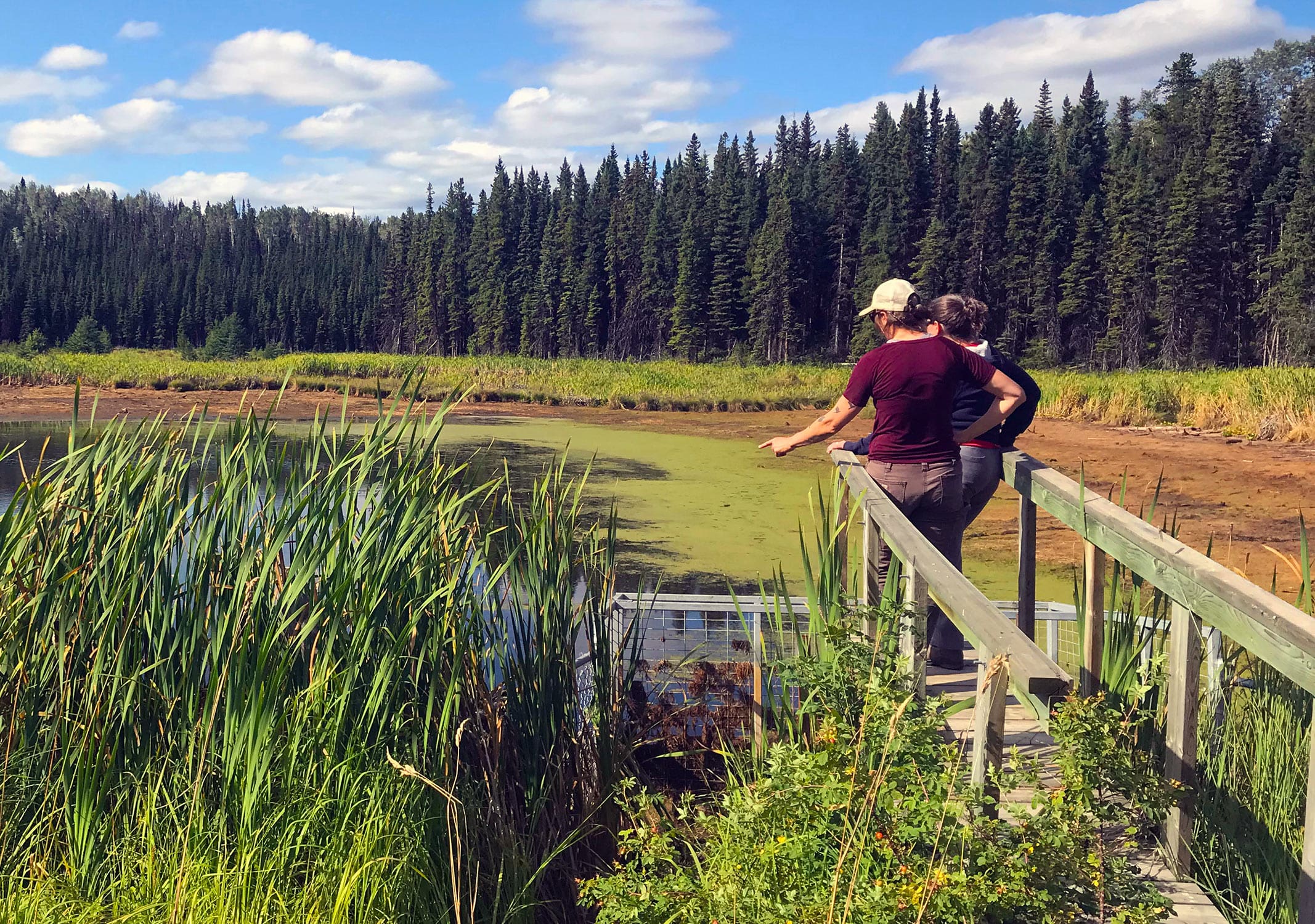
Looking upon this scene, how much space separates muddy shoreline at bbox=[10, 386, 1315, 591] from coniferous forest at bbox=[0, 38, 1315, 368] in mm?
25598

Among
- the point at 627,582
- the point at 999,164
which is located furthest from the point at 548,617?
the point at 999,164

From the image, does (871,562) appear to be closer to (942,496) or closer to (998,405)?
(942,496)

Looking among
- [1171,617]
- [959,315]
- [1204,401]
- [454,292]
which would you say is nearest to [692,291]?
[454,292]

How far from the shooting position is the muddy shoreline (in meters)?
11.0

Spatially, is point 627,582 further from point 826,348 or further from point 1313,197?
point 826,348

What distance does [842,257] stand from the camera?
226 feet

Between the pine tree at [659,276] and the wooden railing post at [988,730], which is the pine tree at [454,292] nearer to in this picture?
the pine tree at [659,276]

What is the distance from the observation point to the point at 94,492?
371 cm

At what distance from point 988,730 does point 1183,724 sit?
648 millimetres

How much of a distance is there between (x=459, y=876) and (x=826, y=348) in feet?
220

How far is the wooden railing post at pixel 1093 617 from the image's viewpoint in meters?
3.17

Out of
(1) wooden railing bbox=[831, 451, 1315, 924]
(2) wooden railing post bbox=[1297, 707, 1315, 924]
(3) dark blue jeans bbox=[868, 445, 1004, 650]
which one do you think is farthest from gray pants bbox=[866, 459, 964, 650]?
(2) wooden railing post bbox=[1297, 707, 1315, 924]

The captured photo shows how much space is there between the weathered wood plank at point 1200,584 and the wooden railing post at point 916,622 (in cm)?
50

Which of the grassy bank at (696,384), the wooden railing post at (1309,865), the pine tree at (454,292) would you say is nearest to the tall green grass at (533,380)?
the grassy bank at (696,384)
